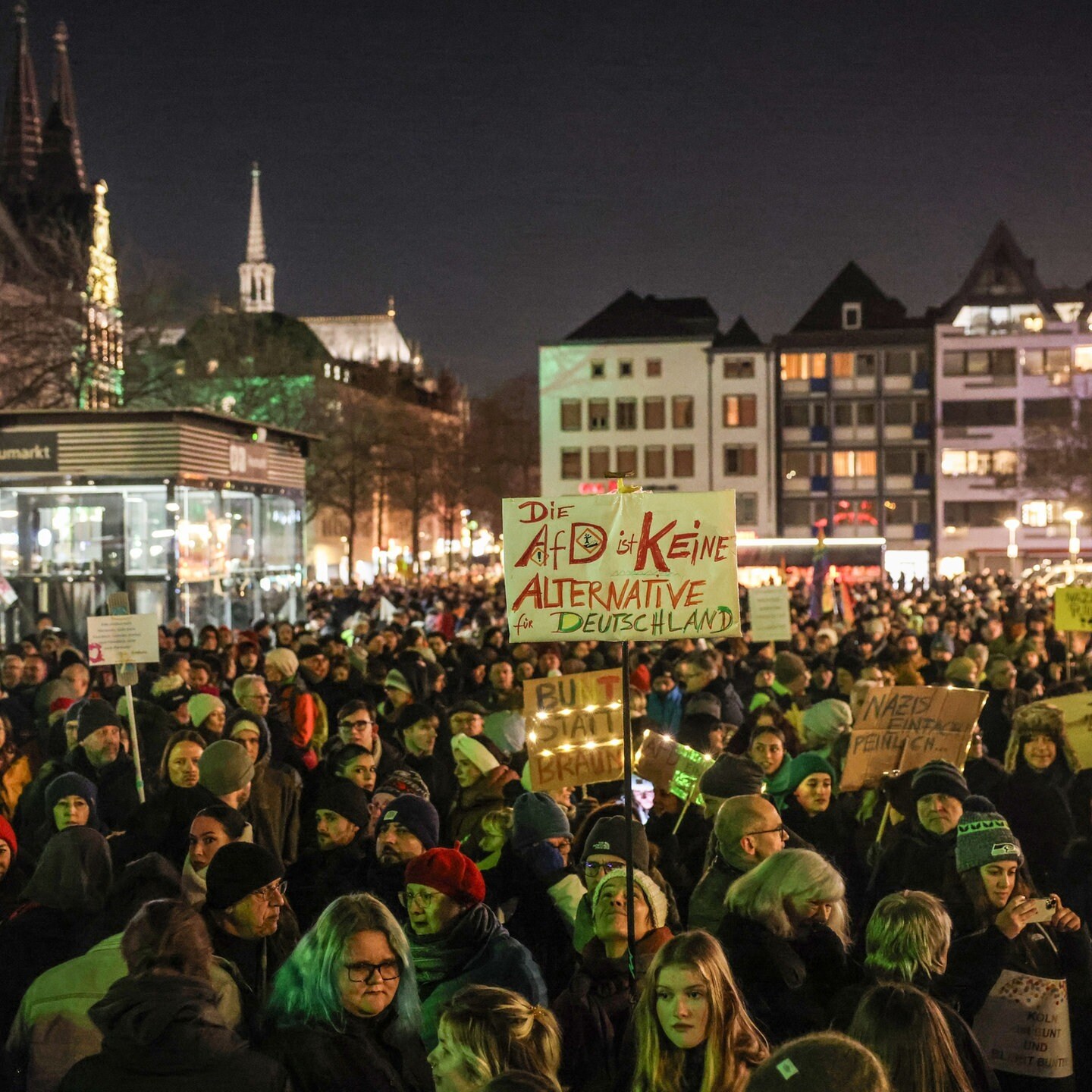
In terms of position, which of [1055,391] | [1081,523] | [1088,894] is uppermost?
[1055,391]

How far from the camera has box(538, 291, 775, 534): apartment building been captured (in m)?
69.2

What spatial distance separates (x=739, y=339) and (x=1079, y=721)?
62997 mm

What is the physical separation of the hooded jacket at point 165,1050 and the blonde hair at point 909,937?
188cm

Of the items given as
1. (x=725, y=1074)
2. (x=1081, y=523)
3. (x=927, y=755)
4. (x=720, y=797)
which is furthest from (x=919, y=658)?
(x=1081, y=523)

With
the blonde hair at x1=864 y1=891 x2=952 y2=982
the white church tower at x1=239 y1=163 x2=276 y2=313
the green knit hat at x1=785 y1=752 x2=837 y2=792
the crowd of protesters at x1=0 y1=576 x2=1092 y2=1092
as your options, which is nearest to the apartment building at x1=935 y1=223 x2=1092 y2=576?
the crowd of protesters at x1=0 y1=576 x2=1092 y2=1092

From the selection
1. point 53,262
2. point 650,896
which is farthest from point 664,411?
point 650,896

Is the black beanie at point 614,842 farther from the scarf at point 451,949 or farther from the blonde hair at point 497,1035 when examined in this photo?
the blonde hair at point 497,1035

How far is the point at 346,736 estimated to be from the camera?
8922 mm

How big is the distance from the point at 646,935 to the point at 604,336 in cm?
6581

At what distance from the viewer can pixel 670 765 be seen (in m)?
7.69

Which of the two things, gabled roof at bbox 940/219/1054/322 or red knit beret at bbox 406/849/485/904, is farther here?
gabled roof at bbox 940/219/1054/322

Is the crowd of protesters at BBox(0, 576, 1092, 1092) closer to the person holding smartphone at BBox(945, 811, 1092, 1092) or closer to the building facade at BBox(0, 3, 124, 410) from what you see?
the person holding smartphone at BBox(945, 811, 1092, 1092)

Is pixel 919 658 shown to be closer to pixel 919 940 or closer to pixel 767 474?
pixel 919 940

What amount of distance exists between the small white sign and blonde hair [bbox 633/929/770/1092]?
7785 mm
